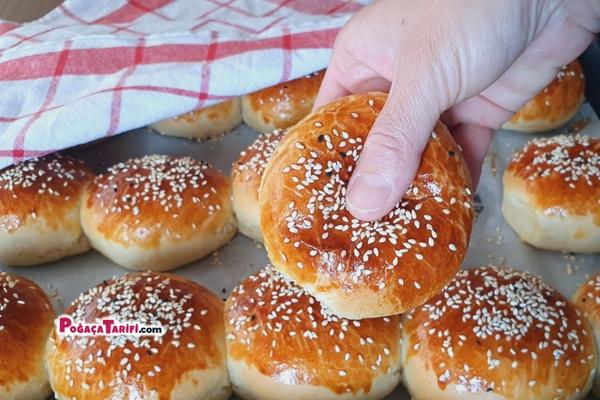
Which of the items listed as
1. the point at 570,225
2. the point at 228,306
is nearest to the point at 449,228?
the point at 228,306

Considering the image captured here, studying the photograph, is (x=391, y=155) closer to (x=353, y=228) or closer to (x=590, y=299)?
(x=353, y=228)

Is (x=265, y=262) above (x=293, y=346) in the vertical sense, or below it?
below

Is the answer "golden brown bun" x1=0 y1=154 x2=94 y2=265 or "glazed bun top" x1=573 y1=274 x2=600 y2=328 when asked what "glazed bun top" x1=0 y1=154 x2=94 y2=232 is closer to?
"golden brown bun" x1=0 y1=154 x2=94 y2=265

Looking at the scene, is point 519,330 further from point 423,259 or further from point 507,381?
point 423,259

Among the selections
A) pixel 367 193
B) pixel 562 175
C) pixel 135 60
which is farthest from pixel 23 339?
pixel 562 175

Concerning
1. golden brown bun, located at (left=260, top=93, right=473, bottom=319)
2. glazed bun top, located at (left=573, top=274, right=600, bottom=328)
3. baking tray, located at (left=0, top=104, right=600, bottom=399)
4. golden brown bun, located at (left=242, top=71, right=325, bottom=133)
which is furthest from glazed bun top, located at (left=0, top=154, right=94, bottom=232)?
glazed bun top, located at (left=573, top=274, right=600, bottom=328)

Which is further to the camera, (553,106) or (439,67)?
(553,106)
